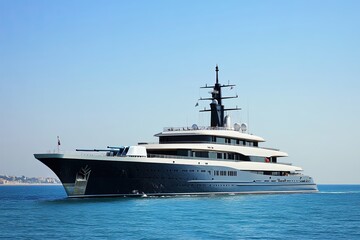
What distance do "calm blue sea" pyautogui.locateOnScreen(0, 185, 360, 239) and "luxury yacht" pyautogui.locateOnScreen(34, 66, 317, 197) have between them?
2.09 meters

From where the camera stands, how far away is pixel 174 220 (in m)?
37.0

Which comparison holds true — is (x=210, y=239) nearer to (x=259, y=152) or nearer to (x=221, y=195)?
(x=221, y=195)

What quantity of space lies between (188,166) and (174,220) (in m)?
17.7

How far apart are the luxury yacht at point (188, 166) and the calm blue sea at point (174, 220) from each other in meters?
2.09

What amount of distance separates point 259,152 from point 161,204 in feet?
77.4

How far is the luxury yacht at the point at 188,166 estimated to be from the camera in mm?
49688

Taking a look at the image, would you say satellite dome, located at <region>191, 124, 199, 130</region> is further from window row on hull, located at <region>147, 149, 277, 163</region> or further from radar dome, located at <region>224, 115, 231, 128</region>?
radar dome, located at <region>224, 115, 231, 128</region>

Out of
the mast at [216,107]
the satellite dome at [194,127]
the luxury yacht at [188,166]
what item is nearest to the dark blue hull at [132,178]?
the luxury yacht at [188,166]

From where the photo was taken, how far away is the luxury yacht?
49688mm

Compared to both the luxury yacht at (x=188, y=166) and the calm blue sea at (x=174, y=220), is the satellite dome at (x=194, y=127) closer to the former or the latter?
the luxury yacht at (x=188, y=166)

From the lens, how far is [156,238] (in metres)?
30.0

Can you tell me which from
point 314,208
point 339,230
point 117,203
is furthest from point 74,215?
point 314,208

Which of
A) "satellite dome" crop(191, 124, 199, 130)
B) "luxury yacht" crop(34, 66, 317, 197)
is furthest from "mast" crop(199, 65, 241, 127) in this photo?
"satellite dome" crop(191, 124, 199, 130)

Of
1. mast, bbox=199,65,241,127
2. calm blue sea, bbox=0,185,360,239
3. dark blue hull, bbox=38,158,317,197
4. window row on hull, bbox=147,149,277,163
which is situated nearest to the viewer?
calm blue sea, bbox=0,185,360,239
